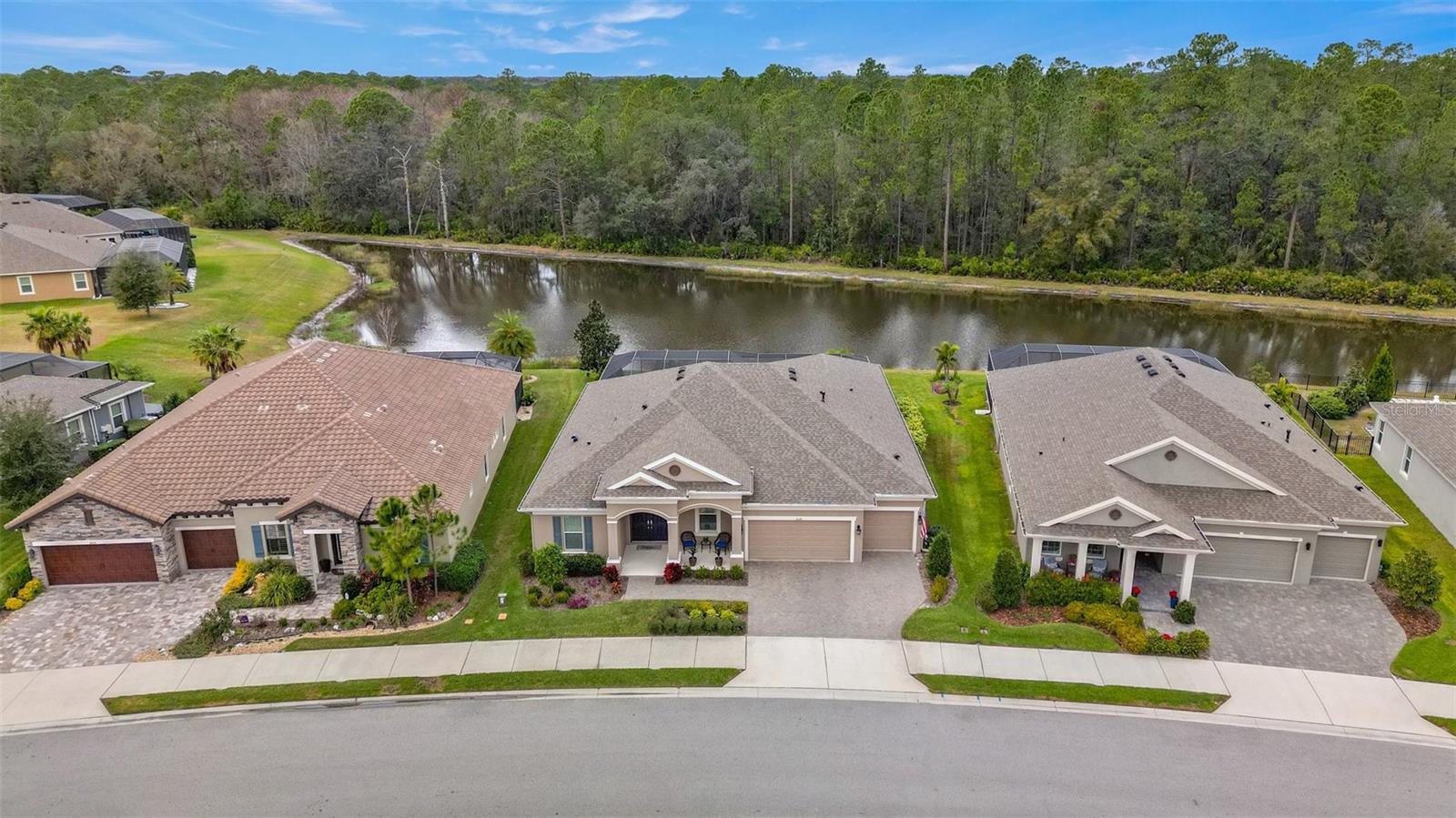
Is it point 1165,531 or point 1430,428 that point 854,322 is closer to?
point 1430,428

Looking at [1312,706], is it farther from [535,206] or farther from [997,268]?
[535,206]

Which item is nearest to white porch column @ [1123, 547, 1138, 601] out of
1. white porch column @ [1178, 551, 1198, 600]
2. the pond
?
white porch column @ [1178, 551, 1198, 600]

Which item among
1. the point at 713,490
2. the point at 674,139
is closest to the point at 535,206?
the point at 674,139

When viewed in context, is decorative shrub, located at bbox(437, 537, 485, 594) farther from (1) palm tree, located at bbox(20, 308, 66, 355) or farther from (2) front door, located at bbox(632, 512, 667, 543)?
(1) palm tree, located at bbox(20, 308, 66, 355)

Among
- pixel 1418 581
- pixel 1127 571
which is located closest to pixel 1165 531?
pixel 1127 571

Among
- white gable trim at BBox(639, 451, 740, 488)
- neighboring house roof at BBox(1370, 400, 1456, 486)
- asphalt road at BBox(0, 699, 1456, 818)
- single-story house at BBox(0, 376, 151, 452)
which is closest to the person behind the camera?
asphalt road at BBox(0, 699, 1456, 818)

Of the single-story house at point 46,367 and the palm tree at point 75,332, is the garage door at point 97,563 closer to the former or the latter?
the single-story house at point 46,367

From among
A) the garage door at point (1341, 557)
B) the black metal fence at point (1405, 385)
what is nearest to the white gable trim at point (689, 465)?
the garage door at point (1341, 557)
